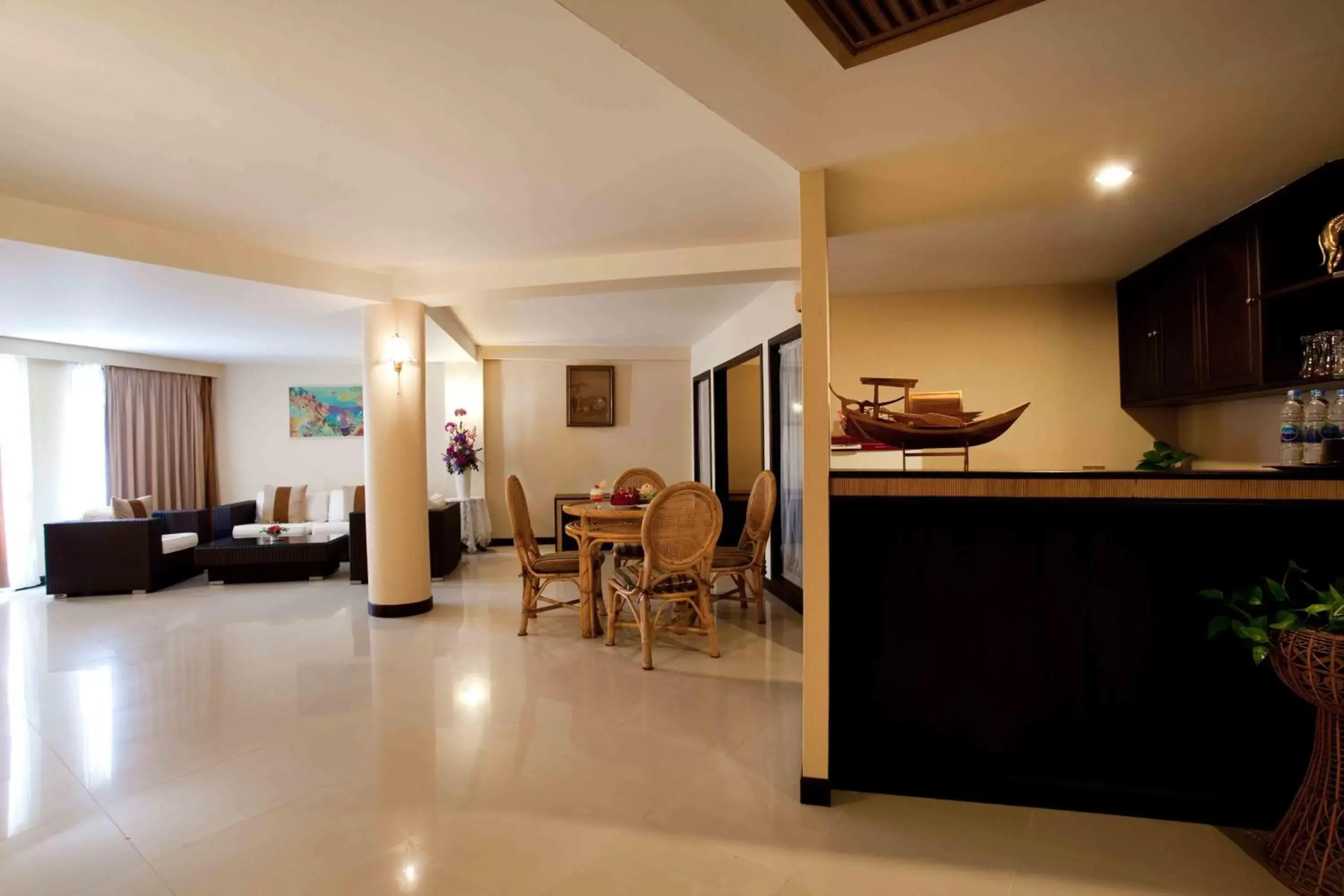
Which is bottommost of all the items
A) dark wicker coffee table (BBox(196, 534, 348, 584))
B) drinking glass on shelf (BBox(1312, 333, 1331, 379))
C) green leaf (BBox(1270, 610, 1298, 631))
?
dark wicker coffee table (BBox(196, 534, 348, 584))

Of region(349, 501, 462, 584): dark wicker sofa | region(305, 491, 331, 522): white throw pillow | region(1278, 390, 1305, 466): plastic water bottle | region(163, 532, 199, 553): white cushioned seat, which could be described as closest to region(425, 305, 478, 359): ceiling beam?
region(349, 501, 462, 584): dark wicker sofa

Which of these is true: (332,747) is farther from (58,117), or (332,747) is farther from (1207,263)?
(1207,263)

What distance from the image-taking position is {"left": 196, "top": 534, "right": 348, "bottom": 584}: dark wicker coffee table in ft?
19.6

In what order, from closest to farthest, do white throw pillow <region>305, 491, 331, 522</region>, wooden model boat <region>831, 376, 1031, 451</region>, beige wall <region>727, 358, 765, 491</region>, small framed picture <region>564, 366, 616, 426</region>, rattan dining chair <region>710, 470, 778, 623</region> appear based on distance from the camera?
wooden model boat <region>831, 376, 1031, 451</region>
rattan dining chair <region>710, 470, 778, 623</region>
beige wall <region>727, 358, 765, 491</region>
white throw pillow <region>305, 491, 331, 522</region>
small framed picture <region>564, 366, 616, 426</region>

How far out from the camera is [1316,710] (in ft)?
6.14

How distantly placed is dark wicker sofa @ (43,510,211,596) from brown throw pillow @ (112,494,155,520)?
278 millimetres

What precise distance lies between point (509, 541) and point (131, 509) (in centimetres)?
377

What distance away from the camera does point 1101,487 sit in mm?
2031

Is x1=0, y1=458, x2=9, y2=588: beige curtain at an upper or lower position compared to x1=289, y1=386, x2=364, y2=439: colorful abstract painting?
lower

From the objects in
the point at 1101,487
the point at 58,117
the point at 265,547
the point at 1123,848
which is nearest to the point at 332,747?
the point at 58,117

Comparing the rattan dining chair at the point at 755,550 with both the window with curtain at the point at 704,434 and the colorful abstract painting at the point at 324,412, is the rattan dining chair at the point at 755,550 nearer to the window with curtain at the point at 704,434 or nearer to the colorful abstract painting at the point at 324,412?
the window with curtain at the point at 704,434

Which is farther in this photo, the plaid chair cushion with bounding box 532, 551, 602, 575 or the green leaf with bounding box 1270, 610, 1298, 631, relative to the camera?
the plaid chair cushion with bounding box 532, 551, 602, 575

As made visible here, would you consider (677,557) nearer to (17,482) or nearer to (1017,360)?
(1017,360)

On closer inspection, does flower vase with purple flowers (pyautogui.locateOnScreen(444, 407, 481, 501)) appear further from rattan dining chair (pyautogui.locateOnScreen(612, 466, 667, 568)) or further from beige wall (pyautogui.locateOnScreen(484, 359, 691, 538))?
rattan dining chair (pyautogui.locateOnScreen(612, 466, 667, 568))
